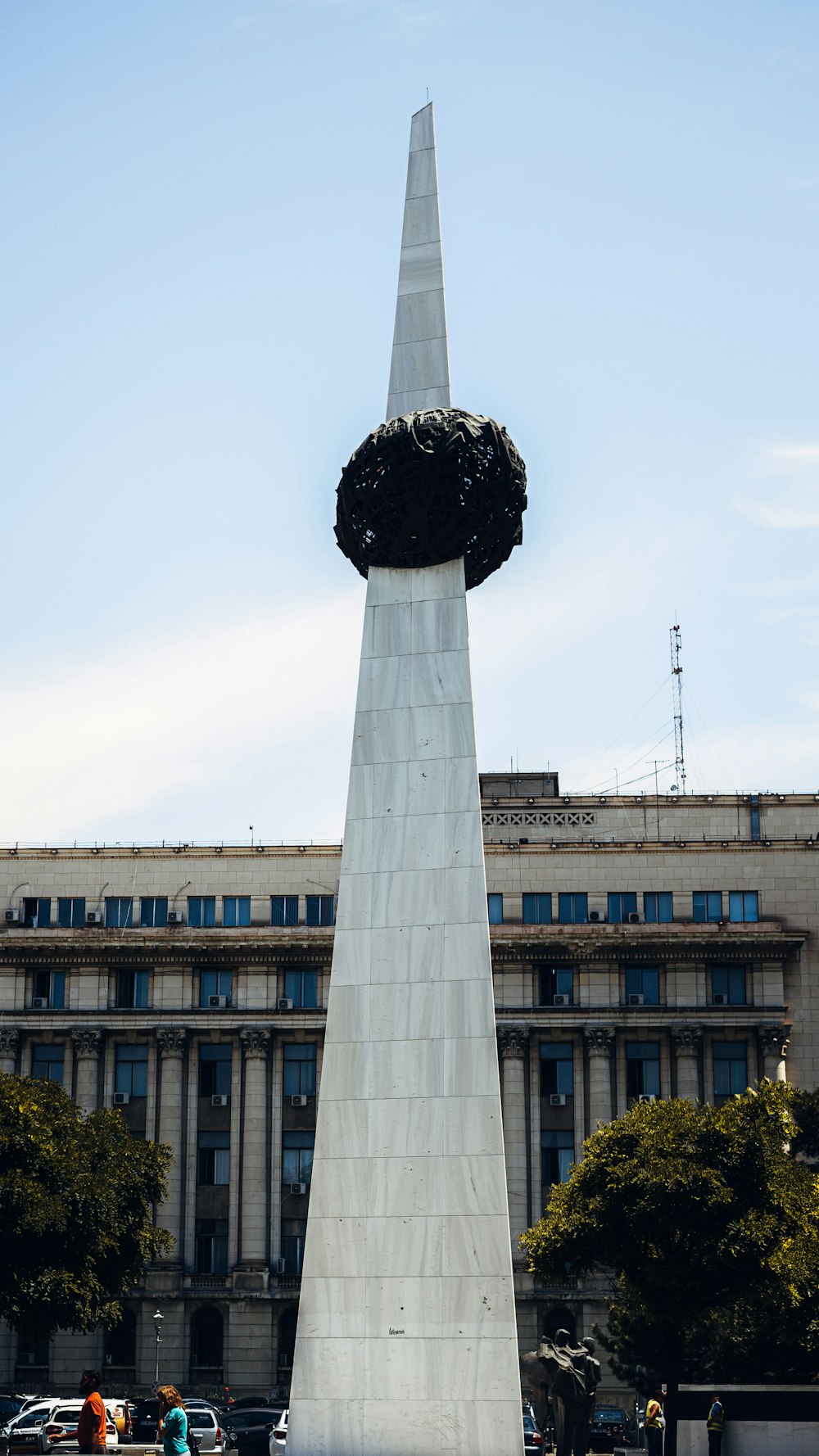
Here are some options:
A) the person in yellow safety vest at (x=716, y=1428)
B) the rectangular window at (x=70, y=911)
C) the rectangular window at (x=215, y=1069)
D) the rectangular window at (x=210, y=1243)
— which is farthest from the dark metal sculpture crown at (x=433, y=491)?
the rectangular window at (x=70, y=911)

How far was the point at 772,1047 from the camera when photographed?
7681cm

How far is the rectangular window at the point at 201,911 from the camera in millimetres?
80125

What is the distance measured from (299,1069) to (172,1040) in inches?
200

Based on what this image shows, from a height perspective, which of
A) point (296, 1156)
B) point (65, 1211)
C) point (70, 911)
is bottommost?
point (65, 1211)

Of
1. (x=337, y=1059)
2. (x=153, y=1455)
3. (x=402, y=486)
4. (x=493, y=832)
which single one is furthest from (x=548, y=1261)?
(x=493, y=832)

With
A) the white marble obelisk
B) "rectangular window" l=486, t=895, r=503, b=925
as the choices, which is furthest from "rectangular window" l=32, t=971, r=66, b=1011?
the white marble obelisk

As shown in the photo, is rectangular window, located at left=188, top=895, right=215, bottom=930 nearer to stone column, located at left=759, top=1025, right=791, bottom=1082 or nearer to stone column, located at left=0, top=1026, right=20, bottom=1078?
stone column, located at left=0, top=1026, right=20, bottom=1078

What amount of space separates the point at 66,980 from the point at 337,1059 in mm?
47995

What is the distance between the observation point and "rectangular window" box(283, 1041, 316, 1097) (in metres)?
78.2

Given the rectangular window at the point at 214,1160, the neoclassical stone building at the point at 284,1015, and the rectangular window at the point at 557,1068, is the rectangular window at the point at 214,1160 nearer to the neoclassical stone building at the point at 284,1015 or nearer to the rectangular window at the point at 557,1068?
the neoclassical stone building at the point at 284,1015

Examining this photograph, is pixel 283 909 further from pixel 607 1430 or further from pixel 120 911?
pixel 607 1430

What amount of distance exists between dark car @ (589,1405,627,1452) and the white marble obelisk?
93.8ft

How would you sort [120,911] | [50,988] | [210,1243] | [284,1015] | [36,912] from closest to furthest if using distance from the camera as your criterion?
[210,1243] → [284,1015] → [50,988] → [120,911] → [36,912]

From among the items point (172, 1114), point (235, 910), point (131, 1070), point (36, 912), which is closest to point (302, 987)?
point (235, 910)
